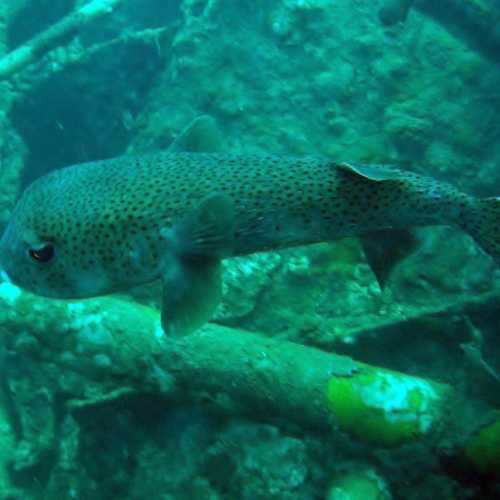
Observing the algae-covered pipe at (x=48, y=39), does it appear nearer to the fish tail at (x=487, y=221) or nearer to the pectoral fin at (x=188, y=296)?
the pectoral fin at (x=188, y=296)

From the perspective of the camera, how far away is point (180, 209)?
2.13 m

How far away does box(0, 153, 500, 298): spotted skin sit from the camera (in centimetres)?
213

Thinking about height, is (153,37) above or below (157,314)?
above

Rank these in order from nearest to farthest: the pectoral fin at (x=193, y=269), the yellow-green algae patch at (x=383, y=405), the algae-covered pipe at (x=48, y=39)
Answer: the pectoral fin at (x=193, y=269)
the yellow-green algae patch at (x=383, y=405)
the algae-covered pipe at (x=48, y=39)

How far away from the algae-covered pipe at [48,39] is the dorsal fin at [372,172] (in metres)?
6.01

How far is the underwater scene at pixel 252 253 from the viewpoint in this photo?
2.22 meters

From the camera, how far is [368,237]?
2.57 m

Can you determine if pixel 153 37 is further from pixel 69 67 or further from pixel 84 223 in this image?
pixel 84 223

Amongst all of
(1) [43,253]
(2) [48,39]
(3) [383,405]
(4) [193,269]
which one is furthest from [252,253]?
(2) [48,39]

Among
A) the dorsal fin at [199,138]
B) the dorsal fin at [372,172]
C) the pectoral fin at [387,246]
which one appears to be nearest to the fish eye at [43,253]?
the dorsal fin at [199,138]

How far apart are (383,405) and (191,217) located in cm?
188

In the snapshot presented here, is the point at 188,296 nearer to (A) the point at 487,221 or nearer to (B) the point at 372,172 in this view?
(B) the point at 372,172

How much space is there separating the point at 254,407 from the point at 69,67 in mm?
5505

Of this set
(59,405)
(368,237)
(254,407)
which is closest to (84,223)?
(368,237)
